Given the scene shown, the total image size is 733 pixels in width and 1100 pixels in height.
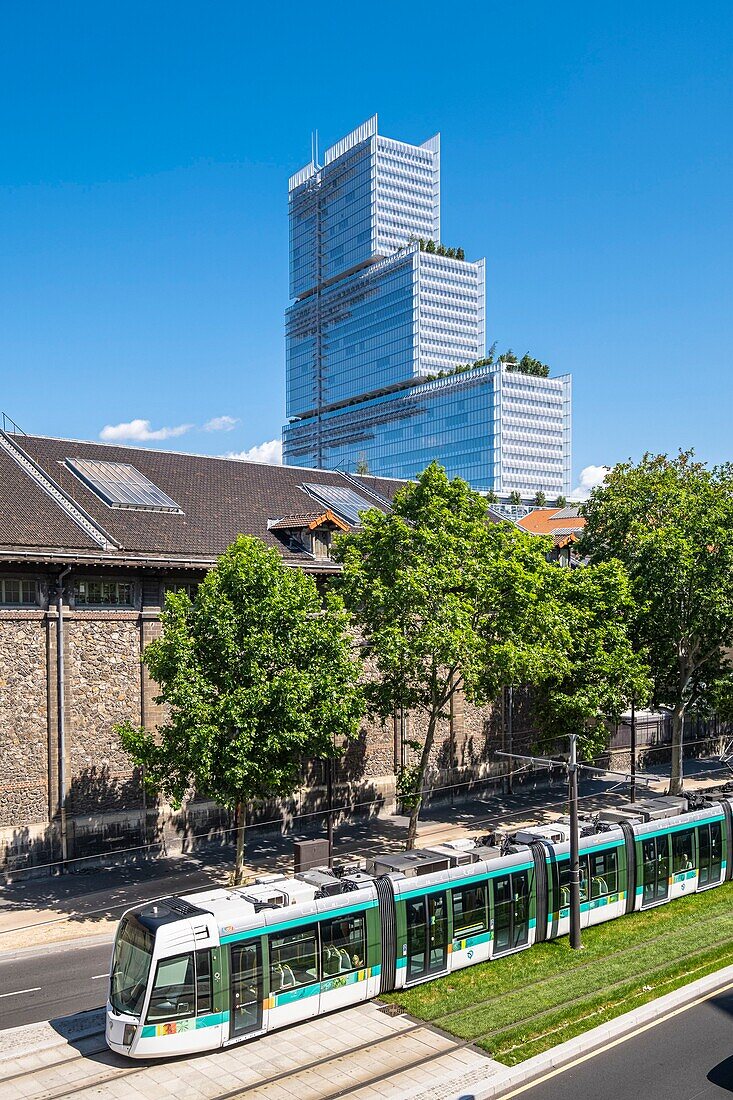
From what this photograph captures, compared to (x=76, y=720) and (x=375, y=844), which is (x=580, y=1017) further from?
(x=76, y=720)

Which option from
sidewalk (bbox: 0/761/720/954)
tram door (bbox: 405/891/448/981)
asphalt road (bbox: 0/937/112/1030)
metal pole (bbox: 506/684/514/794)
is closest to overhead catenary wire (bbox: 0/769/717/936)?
sidewalk (bbox: 0/761/720/954)

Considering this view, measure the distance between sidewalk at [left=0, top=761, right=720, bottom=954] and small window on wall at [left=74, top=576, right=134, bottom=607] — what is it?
9.38 meters

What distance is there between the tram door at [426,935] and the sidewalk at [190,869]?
9.90 meters

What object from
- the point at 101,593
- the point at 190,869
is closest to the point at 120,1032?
the point at 190,869

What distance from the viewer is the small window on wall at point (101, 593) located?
3341 centimetres

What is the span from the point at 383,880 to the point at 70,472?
952 inches

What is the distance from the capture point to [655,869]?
1116 inches

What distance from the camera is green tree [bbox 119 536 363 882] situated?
2845cm

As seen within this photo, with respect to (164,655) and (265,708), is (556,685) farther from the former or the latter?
(164,655)

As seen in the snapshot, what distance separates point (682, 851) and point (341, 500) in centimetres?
2456

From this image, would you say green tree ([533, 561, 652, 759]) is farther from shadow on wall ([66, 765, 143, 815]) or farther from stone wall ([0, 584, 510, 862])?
shadow on wall ([66, 765, 143, 815])

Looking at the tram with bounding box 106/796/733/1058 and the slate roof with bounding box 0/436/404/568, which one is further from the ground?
the slate roof with bounding box 0/436/404/568

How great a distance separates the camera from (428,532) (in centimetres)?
3234

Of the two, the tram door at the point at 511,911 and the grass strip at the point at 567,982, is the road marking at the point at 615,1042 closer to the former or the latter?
the grass strip at the point at 567,982
